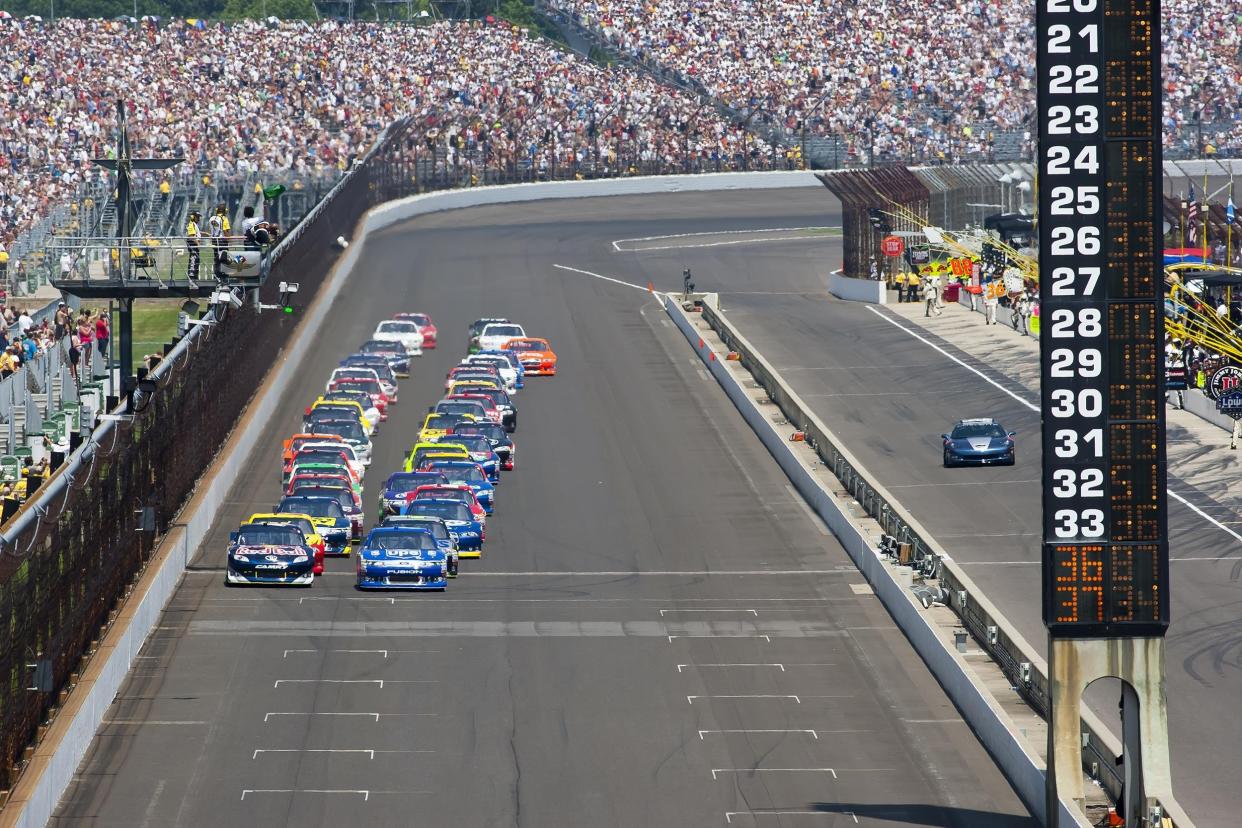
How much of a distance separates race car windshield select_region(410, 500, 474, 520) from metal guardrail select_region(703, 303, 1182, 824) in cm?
825

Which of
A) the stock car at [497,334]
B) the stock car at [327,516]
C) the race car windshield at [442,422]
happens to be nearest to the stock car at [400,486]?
the stock car at [327,516]

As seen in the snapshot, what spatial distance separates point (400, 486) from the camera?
45.3 meters

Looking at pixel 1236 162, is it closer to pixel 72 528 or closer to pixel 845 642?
pixel 845 642

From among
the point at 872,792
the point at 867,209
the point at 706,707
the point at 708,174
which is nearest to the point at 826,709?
the point at 706,707

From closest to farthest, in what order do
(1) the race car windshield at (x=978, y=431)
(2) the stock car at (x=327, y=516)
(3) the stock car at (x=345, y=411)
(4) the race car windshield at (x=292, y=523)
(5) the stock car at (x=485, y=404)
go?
(4) the race car windshield at (x=292, y=523) < (2) the stock car at (x=327, y=516) < (1) the race car windshield at (x=978, y=431) < (3) the stock car at (x=345, y=411) < (5) the stock car at (x=485, y=404)

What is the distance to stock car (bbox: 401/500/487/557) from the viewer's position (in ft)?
140

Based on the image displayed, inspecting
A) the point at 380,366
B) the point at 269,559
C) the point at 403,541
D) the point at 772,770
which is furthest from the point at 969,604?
the point at 380,366

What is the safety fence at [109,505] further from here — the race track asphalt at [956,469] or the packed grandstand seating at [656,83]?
the packed grandstand seating at [656,83]

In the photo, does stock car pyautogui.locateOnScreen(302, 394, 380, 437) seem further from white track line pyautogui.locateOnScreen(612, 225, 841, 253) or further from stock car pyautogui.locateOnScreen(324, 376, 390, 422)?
white track line pyautogui.locateOnScreen(612, 225, 841, 253)

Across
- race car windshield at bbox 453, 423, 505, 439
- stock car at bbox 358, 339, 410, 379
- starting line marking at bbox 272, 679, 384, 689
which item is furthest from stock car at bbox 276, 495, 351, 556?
stock car at bbox 358, 339, 410, 379

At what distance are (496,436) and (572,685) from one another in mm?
18990

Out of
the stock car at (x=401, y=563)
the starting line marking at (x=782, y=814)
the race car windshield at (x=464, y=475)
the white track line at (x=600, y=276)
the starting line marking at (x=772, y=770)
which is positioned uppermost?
the white track line at (x=600, y=276)

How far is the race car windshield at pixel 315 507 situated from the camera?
42969 mm

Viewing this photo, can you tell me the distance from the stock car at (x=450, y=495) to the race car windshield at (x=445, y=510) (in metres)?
0.20
